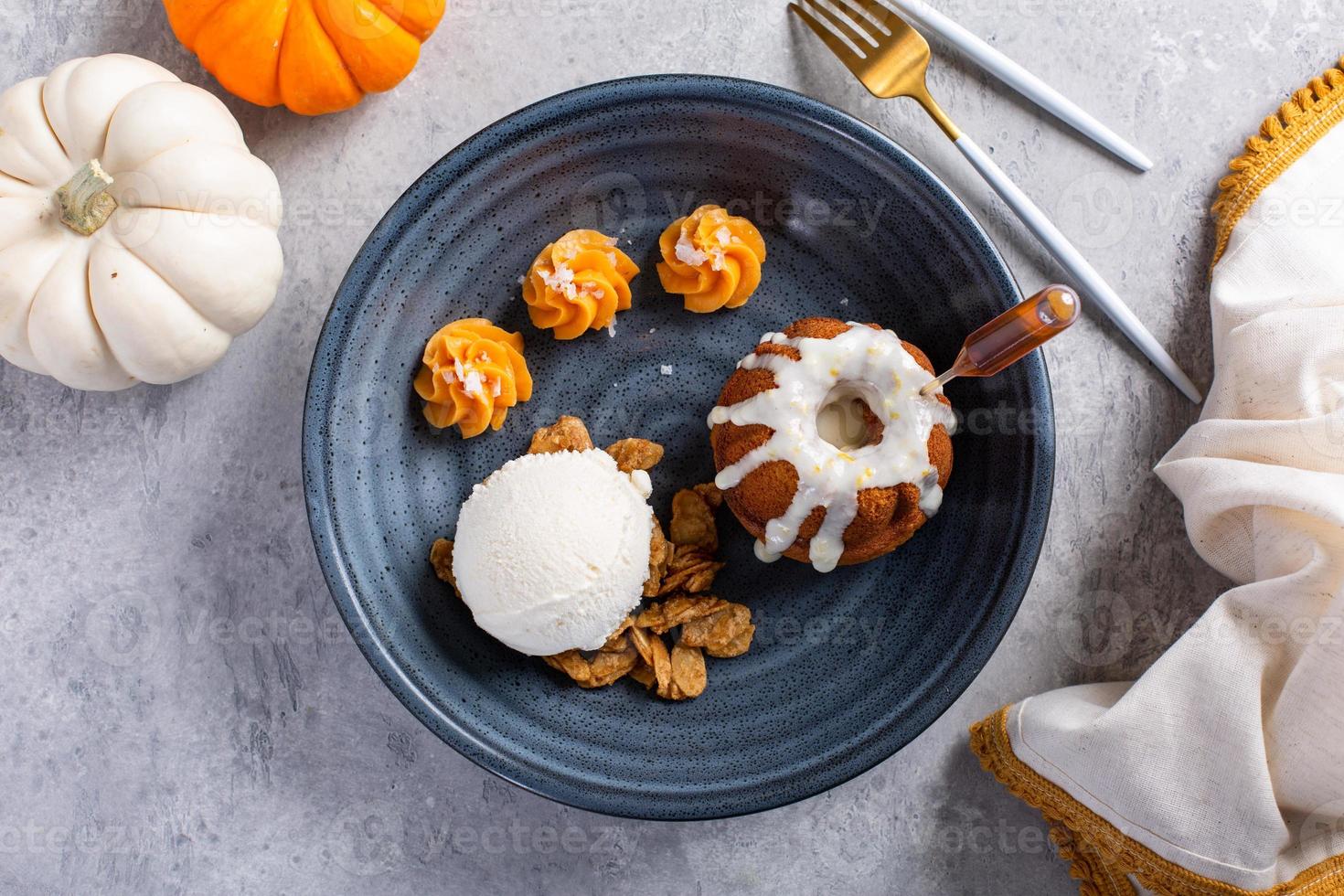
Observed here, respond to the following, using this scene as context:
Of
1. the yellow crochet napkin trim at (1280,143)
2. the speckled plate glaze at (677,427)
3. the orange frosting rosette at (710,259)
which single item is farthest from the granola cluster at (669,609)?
the yellow crochet napkin trim at (1280,143)

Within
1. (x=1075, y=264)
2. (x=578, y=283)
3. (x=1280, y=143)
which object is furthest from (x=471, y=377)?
(x=1280, y=143)

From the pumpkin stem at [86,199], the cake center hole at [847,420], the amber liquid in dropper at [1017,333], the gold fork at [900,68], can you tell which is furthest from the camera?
the gold fork at [900,68]

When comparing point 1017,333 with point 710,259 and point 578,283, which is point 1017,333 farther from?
point 578,283

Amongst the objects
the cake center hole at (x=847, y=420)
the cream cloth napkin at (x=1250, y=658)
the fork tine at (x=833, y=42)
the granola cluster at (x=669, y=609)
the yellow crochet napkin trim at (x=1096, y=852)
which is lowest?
the yellow crochet napkin trim at (x=1096, y=852)

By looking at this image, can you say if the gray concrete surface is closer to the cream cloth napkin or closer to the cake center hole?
the cream cloth napkin

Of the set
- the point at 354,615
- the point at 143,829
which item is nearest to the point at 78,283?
the point at 354,615

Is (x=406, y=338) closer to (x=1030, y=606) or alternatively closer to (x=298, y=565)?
(x=298, y=565)

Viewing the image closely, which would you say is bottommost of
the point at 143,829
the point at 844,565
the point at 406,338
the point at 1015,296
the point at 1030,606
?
the point at 1030,606

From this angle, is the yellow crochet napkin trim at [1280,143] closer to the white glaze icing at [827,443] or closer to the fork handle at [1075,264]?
the fork handle at [1075,264]
